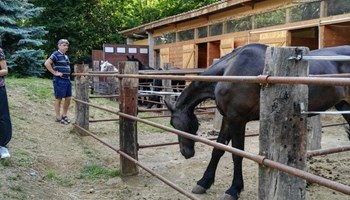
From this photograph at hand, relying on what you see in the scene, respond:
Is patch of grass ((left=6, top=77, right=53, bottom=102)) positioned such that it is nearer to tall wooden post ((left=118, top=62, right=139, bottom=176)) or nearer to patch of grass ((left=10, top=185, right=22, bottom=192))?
tall wooden post ((left=118, top=62, right=139, bottom=176))

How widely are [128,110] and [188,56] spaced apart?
10.4 metres

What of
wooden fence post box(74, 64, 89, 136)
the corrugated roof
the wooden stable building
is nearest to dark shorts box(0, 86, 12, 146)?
wooden fence post box(74, 64, 89, 136)

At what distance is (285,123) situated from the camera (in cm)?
170

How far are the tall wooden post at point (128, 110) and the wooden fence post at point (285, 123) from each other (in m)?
2.56

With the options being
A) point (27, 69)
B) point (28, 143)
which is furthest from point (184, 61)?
point (28, 143)

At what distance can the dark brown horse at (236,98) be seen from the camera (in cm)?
337

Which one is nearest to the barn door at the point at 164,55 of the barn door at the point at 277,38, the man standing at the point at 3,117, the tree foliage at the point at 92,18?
the barn door at the point at 277,38

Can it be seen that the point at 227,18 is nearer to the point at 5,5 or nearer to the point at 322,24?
the point at 322,24

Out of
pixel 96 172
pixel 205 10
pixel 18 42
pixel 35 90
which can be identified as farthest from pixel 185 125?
pixel 18 42

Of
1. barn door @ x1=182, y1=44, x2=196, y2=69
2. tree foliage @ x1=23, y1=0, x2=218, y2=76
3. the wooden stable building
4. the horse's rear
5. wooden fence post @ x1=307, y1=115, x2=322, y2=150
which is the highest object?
tree foliage @ x1=23, y1=0, x2=218, y2=76

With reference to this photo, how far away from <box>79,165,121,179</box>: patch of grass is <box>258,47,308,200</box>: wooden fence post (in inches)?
110

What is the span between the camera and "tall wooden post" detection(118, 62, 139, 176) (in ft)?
13.5

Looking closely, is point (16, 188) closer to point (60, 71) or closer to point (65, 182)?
point (65, 182)

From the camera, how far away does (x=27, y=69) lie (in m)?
11.9
